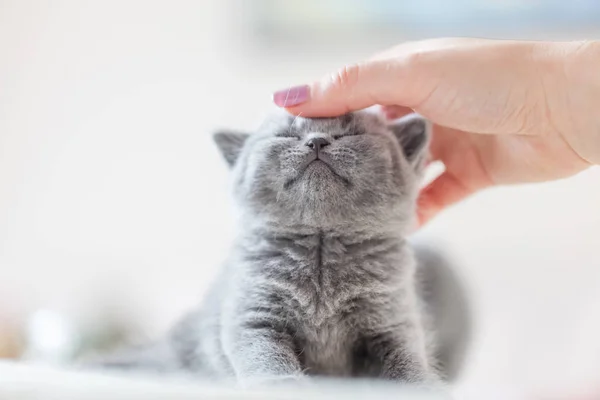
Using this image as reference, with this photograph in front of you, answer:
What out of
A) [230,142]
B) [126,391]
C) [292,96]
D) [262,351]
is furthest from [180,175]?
[126,391]

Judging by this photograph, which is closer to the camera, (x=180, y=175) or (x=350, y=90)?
(x=350, y=90)

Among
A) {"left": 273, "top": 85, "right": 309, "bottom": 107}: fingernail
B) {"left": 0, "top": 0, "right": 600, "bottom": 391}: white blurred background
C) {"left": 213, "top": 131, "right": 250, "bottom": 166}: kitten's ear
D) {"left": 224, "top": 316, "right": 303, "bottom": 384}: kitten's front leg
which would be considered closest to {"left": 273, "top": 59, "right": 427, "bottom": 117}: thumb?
{"left": 273, "top": 85, "right": 309, "bottom": 107}: fingernail

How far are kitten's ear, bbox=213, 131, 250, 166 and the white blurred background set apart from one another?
32cm

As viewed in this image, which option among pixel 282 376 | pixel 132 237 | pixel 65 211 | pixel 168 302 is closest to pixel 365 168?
pixel 282 376

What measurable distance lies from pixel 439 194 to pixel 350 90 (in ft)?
1.19

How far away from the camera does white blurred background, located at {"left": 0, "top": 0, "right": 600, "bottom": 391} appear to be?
137cm

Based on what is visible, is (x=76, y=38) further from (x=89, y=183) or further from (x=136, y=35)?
(x=89, y=183)

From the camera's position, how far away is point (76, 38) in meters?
1.79

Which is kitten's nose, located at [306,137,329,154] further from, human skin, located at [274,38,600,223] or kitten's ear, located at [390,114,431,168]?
kitten's ear, located at [390,114,431,168]

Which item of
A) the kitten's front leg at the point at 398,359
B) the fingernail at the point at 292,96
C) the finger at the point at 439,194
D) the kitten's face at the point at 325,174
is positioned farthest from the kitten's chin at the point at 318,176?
the finger at the point at 439,194

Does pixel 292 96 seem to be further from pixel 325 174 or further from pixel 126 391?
pixel 126 391

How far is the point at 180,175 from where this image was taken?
155 centimetres

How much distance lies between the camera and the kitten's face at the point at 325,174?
0.85 m

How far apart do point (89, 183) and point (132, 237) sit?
0.17m
